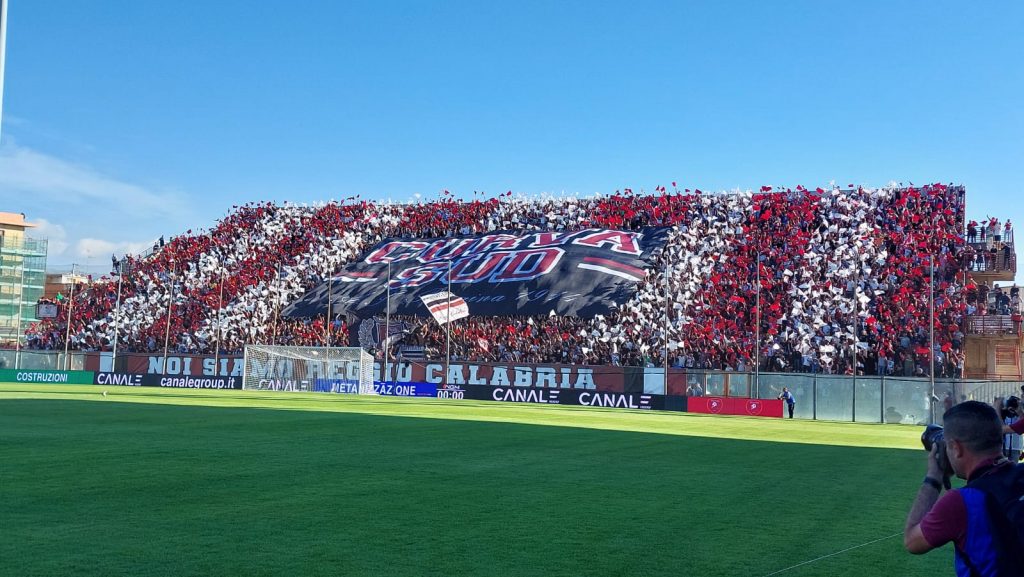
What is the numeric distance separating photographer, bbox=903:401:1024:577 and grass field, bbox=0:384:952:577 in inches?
170

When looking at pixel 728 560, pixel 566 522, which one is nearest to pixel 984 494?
pixel 728 560

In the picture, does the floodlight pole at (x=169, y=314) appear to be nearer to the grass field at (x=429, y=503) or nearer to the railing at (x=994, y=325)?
the grass field at (x=429, y=503)

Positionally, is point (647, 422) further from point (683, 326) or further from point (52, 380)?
point (52, 380)

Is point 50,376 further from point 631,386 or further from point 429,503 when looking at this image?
point 429,503

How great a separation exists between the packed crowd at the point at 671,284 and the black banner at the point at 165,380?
506 centimetres

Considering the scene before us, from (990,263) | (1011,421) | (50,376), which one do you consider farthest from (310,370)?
(1011,421)

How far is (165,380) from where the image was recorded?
198 feet

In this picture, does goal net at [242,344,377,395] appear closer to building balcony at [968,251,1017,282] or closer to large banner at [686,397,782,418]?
large banner at [686,397,782,418]

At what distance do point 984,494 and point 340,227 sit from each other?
76026mm

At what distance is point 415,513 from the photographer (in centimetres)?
1135

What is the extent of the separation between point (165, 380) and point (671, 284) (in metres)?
32.7

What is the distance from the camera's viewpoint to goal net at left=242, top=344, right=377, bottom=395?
183ft

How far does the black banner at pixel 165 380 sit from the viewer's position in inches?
2320

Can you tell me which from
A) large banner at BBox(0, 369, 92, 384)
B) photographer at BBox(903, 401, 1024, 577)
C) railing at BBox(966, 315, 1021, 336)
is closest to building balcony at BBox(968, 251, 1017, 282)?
railing at BBox(966, 315, 1021, 336)
